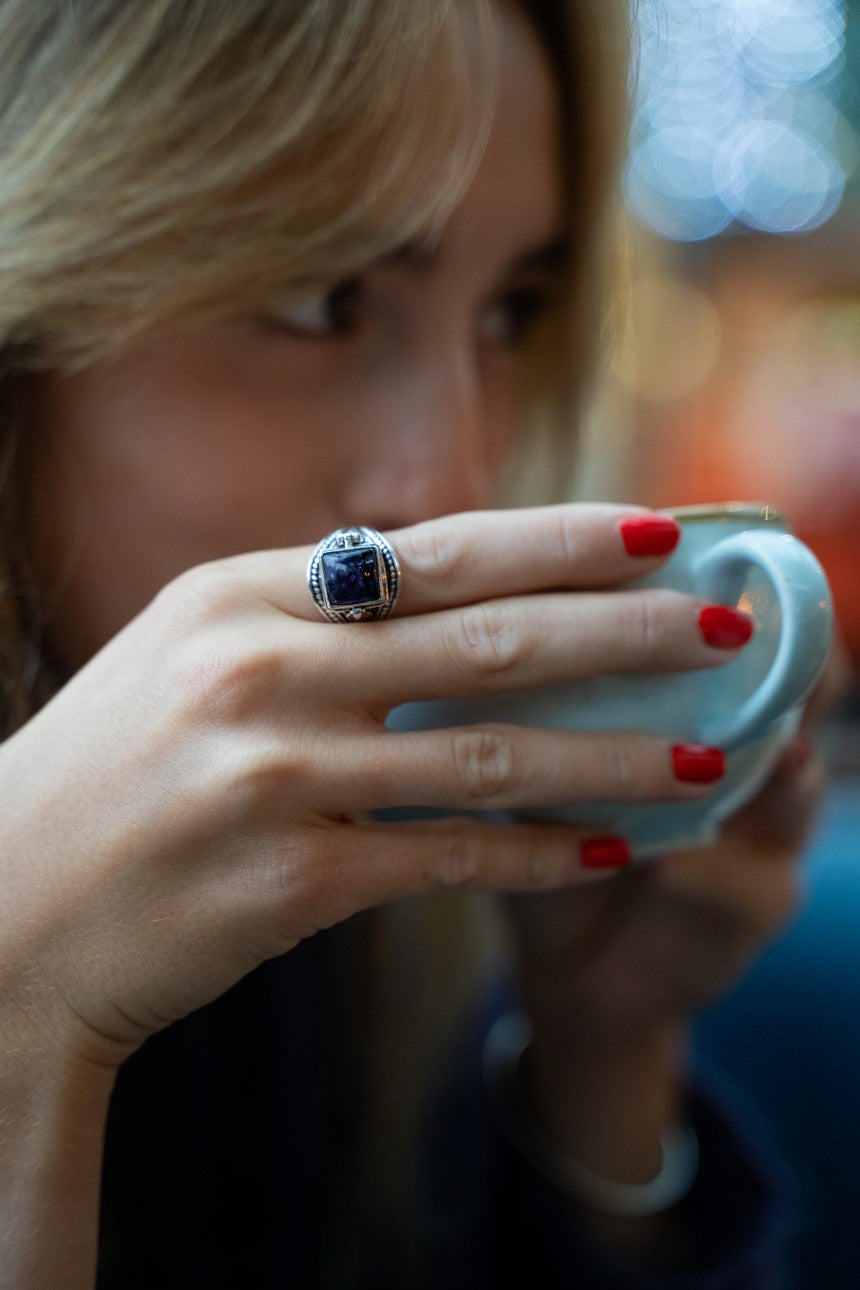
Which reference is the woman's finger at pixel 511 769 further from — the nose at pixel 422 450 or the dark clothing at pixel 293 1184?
the dark clothing at pixel 293 1184

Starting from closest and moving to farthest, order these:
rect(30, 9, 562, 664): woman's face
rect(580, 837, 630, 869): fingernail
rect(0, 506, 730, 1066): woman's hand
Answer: rect(0, 506, 730, 1066): woman's hand, rect(580, 837, 630, 869): fingernail, rect(30, 9, 562, 664): woman's face

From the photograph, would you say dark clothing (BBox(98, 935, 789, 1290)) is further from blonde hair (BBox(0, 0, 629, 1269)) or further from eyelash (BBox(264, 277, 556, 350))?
eyelash (BBox(264, 277, 556, 350))

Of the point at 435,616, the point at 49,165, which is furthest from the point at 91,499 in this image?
the point at 435,616

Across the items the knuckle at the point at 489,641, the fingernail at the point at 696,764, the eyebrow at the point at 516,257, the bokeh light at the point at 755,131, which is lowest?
the fingernail at the point at 696,764

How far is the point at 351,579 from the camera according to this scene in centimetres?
45

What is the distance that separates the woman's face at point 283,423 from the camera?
2.13 ft

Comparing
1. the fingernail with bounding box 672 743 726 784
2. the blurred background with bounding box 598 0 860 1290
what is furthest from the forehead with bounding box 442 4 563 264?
the blurred background with bounding box 598 0 860 1290

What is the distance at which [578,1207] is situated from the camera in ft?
2.84

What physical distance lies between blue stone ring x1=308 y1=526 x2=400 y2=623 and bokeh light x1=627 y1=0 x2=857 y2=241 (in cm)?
201

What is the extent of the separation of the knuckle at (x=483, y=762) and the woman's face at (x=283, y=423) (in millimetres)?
255

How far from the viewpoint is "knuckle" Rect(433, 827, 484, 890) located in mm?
482

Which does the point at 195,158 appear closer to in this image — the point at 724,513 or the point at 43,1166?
the point at 724,513

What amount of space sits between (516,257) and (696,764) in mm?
461

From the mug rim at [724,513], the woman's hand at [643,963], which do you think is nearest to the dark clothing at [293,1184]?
the woman's hand at [643,963]
